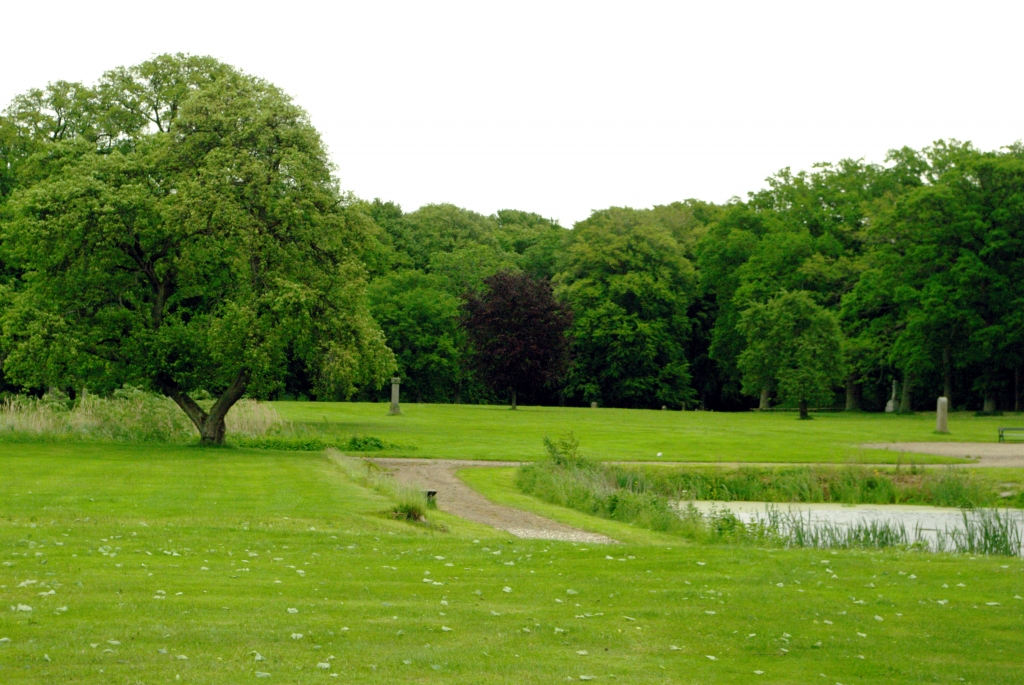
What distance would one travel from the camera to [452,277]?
91438 mm

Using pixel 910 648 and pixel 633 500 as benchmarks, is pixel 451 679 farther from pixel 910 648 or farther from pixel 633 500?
pixel 633 500

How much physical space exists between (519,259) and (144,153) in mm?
62278

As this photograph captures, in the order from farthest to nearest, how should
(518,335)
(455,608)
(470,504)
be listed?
(518,335) < (470,504) < (455,608)

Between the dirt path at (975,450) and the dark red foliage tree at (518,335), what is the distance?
94.7ft

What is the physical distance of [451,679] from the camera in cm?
823

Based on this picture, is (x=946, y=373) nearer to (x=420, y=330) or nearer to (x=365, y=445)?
(x=420, y=330)

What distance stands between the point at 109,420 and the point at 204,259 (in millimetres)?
6772

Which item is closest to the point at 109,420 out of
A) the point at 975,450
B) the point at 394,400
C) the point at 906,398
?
the point at 394,400

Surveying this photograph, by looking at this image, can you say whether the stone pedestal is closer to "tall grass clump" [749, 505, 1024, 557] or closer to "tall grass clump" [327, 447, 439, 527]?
"tall grass clump" [327, 447, 439, 527]

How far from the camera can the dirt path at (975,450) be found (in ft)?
107

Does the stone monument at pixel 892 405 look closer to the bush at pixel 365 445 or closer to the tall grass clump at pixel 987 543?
the bush at pixel 365 445

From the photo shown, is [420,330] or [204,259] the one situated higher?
[204,259]

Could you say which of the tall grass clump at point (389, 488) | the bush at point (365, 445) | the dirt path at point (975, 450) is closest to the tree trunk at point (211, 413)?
the bush at point (365, 445)

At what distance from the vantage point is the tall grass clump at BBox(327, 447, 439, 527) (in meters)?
20.2
